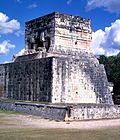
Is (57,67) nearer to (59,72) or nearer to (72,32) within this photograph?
(59,72)

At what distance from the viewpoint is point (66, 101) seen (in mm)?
20906

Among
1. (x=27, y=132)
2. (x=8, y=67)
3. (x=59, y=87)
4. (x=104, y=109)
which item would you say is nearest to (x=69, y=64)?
(x=59, y=87)

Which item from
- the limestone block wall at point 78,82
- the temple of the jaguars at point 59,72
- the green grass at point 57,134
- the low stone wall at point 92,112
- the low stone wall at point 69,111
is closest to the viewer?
the green grass at point 57,134

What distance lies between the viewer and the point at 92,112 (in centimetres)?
1775

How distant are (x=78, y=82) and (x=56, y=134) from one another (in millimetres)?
9689

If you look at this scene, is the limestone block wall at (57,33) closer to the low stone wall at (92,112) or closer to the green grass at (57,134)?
the low stone wall at (92,112)

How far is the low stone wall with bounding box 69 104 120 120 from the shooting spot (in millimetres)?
16934

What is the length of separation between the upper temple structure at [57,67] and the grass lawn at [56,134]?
7.28 metres

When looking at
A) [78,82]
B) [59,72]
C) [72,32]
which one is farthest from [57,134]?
[72,32]

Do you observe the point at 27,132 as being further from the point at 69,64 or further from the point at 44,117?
the point at 69,64

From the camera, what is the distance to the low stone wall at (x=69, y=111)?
655 inches

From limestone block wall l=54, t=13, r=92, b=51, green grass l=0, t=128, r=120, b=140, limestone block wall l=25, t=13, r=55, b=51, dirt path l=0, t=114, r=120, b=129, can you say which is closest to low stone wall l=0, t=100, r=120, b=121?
dirt path l=0, t=114, r=120, b=129

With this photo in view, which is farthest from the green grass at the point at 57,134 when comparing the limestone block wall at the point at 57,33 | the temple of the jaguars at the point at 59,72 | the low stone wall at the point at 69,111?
the limestone block wall at the point at 57,33

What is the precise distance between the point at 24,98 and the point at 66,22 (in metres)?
6.34
